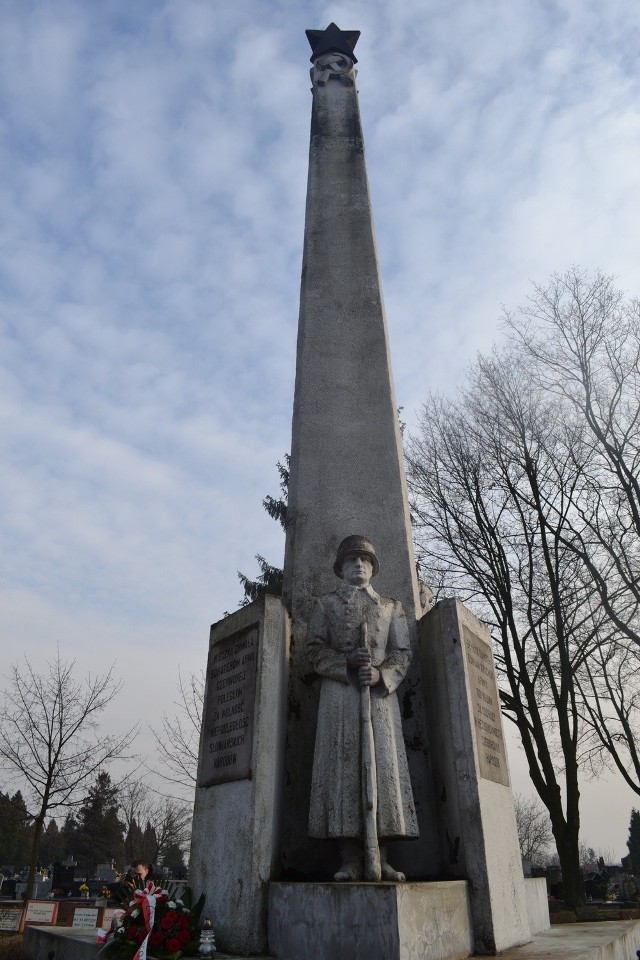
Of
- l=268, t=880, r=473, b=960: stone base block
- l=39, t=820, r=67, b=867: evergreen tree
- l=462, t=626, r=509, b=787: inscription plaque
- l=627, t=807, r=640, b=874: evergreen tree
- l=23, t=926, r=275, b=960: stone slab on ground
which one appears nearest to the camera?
l=268, t=880, r=473, b=960: stone base block

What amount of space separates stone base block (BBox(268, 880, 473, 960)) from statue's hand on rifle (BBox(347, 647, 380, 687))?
1215mm

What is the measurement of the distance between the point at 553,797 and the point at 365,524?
10149 mm

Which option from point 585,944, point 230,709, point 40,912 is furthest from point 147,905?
point 40,912

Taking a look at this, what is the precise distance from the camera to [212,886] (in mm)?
4652

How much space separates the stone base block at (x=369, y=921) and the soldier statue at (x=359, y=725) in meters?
0.32

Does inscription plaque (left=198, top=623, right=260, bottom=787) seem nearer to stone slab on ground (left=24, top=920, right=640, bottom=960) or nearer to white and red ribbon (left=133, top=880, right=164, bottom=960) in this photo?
white and red ribbon (left=133, top=880, right=164, bottom=960)

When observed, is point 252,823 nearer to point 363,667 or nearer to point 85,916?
point 363,667

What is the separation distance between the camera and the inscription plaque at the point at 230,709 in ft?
16.1

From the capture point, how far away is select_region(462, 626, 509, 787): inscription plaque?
199 inches

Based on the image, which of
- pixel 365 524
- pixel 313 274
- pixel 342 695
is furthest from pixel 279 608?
pixel 313 274

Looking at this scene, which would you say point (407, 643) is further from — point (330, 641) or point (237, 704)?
point (237, 704)

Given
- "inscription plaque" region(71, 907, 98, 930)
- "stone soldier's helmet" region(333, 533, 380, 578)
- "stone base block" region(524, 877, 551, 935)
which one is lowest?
"inscription plaque" region(71, 907, 98, 930)

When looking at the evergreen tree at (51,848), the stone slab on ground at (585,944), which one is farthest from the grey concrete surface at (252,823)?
the evergreen tree at (51,848)

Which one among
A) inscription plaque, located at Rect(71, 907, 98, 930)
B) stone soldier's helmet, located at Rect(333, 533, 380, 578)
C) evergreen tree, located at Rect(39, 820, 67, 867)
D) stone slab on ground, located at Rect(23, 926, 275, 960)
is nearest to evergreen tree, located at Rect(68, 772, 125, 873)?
evergreen tree, located at Rect(39, 820, 67, 867)
